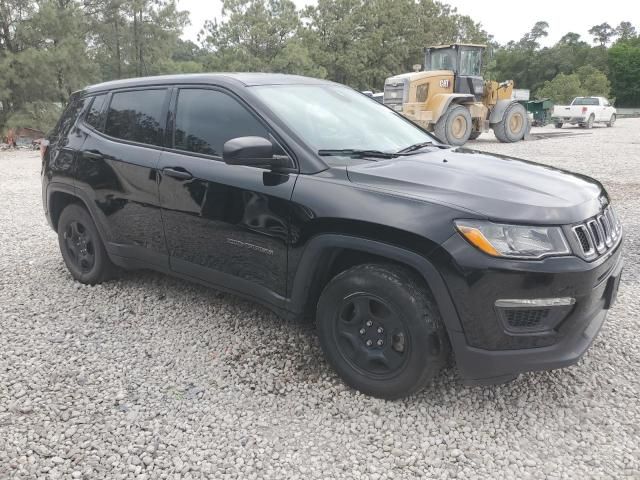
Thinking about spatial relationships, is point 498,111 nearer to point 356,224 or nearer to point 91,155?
point 91,155

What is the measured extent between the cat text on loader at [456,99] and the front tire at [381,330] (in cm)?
1233

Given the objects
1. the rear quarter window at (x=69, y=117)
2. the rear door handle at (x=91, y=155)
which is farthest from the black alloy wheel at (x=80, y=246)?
the rear quarter window at (x=69, y=117)

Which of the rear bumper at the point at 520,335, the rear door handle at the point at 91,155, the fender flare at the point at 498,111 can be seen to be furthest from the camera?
the fender flare at the point at 498,111

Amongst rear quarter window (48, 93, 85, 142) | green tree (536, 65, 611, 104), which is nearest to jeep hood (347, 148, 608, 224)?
rear quarter window (48, 93, 85, 142)

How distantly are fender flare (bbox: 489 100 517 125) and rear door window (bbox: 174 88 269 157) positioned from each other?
15.0 metres

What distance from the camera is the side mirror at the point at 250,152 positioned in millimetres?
2748

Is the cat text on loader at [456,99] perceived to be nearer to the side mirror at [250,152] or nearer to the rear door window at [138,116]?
the rear door window at [138,116]

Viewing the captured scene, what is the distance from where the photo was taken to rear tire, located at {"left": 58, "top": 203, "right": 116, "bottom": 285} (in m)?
4.22

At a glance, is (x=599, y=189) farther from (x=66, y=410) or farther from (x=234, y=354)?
(x=66, y=410)

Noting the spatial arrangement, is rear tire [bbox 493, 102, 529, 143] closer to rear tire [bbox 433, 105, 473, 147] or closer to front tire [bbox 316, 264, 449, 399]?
rear tire [bbox 433, 105, 473, 147]

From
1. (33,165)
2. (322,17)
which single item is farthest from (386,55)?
(33,165)

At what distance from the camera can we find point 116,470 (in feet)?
7.62

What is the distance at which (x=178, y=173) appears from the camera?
3.39m

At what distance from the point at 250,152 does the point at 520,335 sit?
1638 mm
